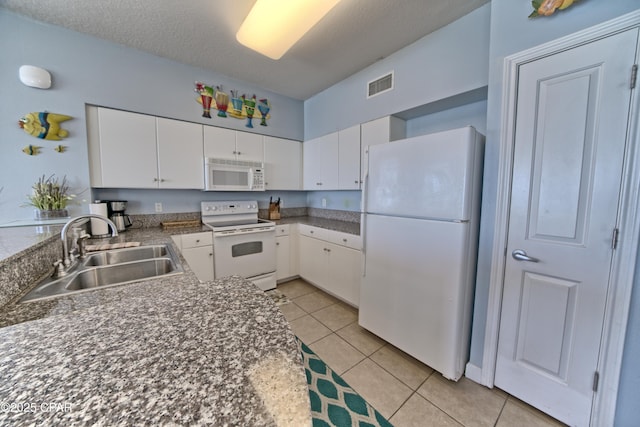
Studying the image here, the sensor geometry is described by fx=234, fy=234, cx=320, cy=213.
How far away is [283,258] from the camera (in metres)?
3.17

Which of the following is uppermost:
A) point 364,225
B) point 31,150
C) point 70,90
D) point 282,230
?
point 70,90

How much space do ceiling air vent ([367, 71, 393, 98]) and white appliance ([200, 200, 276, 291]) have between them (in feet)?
6.29

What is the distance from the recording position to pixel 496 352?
157cm

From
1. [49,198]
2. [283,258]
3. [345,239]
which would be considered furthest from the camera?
[283,258]

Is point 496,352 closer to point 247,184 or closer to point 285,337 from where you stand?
point 285,337

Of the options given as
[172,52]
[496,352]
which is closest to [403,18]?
[172,52]

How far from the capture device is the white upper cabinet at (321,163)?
303cm

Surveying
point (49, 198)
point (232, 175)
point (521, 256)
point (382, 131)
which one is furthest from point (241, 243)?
point (521, 256)

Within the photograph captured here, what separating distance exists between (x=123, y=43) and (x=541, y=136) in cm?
347

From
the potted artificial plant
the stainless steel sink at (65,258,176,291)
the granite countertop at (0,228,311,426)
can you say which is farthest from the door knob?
the potted artificial plant

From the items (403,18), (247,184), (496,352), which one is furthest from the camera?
(247,184)

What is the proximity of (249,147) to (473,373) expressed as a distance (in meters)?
3.16

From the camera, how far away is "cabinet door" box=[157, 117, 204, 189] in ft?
8.27

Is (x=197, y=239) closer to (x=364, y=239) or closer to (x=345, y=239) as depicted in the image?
(x=345, y=239)
